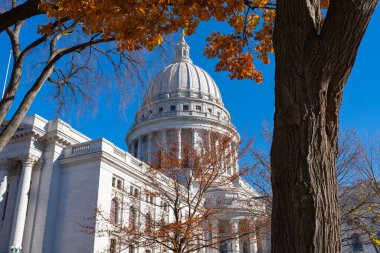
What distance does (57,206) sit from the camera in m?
39.5

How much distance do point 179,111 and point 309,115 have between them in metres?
75.2

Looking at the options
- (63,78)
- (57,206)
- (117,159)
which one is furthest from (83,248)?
(63,78)

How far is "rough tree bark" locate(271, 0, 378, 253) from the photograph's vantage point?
4.41 metres

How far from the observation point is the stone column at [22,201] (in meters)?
35.7

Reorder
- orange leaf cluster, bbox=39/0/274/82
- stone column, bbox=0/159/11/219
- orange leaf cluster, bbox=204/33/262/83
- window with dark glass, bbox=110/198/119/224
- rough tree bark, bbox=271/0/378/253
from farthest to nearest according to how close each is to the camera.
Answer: window with dark glass, bbox=110/198/119/224
stone column, bbox=0/159/11/219
orange leaf cluster, bbox=204/33/262/83
orange leaf cluster, bbox=39/0/274/82
rough tree bark, bbox=271/0/378/253

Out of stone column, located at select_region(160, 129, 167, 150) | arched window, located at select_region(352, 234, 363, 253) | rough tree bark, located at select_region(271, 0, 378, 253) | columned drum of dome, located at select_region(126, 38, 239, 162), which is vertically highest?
columned drum of dome, located at select_region(126, 38, 239, 162)

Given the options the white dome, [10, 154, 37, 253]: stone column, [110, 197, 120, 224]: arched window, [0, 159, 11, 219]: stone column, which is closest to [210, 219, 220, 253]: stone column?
[110, 197, 120, 224]: arched window

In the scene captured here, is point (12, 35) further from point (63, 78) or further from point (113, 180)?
point (113, 180)

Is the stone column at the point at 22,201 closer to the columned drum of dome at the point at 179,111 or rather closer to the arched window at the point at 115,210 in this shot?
the arched window at the point at 115,210

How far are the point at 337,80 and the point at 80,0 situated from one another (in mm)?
5803

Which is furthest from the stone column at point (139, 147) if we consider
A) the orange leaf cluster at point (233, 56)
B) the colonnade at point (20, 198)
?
the orange leaf cluster at point (233, 56)

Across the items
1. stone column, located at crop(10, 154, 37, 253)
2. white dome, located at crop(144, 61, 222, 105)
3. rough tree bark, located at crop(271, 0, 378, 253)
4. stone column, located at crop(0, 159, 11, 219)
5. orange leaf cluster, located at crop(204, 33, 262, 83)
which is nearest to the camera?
rough tree bark, located at crop(271, 0, 378, 253)

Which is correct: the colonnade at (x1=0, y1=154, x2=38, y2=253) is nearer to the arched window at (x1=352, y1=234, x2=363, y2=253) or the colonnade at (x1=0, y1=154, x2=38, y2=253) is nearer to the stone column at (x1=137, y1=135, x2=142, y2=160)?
the arched window at (x1=352, y1=234, x2=363, y2=253)

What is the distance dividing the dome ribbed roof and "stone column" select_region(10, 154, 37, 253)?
47.6 m
